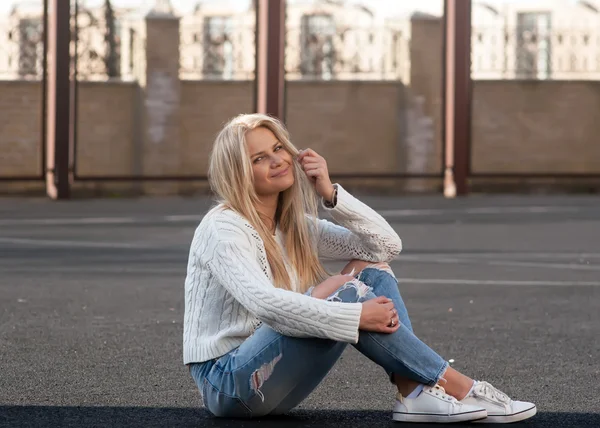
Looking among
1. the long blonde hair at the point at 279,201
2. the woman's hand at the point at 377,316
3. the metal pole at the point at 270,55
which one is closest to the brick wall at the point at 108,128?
the metal pole at the point at 270,55

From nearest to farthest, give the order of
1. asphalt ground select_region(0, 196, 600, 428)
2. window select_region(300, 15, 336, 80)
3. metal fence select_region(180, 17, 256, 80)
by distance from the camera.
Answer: asphalt ground select_region(0, 196, 600, 428) < metal fence select_region(180, 17, 256, 80) < window select_region(300, 15, 336, 80)

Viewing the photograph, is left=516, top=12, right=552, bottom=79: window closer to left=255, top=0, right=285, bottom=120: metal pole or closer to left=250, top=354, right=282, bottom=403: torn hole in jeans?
left=255, top=0, right=285, bottom=120: metal pole

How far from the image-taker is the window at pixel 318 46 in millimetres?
22438

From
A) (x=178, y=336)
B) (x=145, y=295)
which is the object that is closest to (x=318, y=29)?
(x=145, y=295)

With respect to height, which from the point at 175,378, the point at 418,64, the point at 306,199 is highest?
the point at 418,64

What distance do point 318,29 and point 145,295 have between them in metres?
13.7

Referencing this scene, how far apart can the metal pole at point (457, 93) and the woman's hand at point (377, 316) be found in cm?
1716

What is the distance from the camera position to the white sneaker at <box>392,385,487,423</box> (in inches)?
198

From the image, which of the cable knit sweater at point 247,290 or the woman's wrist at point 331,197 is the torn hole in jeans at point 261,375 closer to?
the cable knit sweater at point 247,290

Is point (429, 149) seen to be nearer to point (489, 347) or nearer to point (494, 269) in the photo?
point (494, 269)

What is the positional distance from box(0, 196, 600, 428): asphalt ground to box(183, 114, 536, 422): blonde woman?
0.24 meters

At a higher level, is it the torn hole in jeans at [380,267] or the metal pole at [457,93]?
the metal pole at [457,93]

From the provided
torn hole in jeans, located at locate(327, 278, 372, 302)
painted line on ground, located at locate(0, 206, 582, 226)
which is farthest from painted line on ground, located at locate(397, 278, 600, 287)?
painted line on ground, located at locate(0, 206, 582, 226)

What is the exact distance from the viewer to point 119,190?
2144 cm
